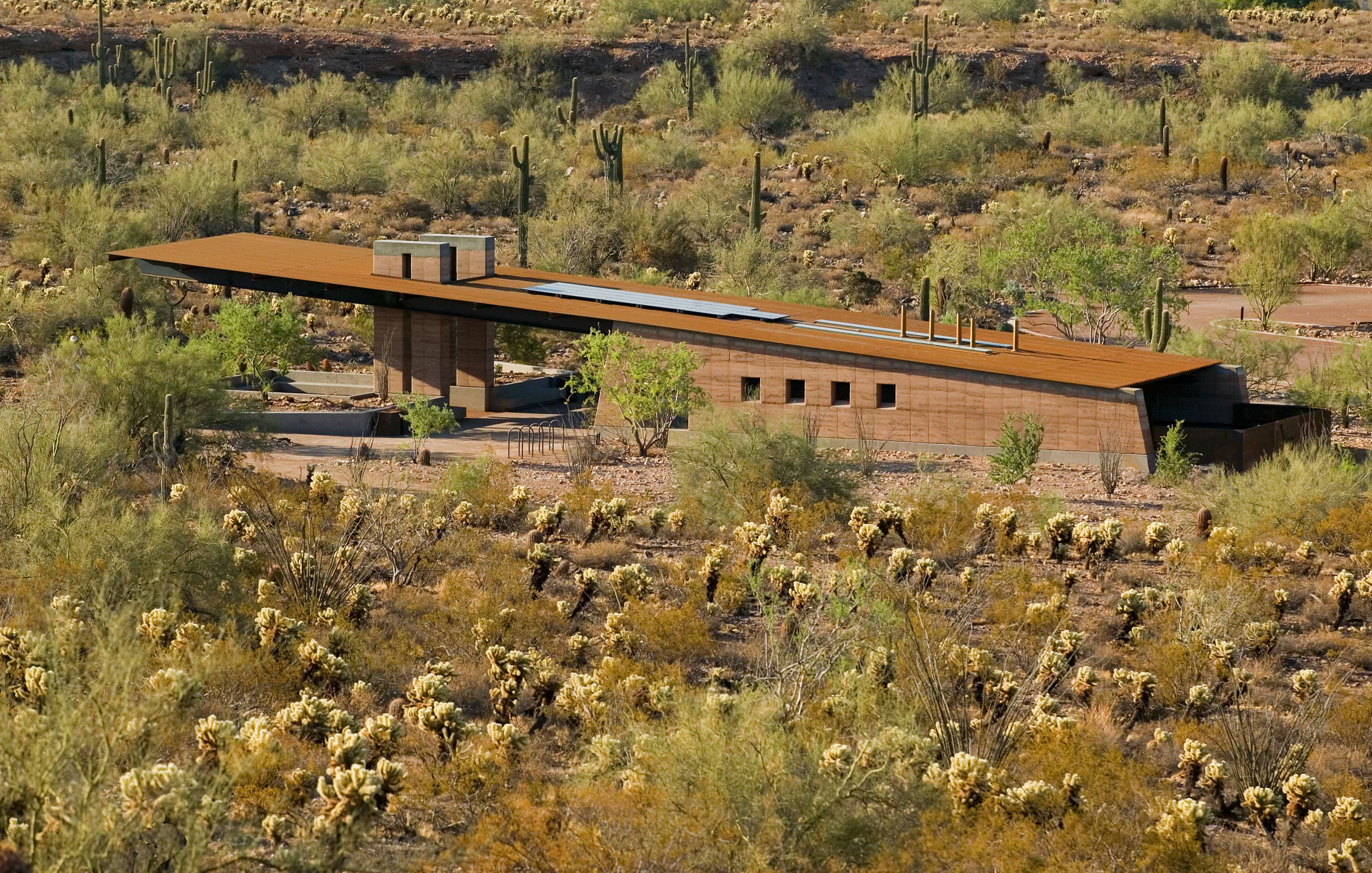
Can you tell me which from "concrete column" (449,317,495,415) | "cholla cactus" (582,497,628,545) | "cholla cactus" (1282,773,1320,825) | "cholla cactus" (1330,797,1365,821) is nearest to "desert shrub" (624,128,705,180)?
"concrete column" (449,317,495,415)

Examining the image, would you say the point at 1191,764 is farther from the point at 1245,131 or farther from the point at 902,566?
the point at 1245,131

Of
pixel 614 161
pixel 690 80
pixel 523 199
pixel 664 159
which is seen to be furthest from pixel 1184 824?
pixel 690 80

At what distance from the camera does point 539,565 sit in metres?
19.4

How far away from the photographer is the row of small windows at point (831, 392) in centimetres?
2705

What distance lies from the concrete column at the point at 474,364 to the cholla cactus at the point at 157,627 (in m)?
15.3

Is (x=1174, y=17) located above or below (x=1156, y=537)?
above

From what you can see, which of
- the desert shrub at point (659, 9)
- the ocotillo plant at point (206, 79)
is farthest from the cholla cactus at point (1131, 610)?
the desert shrub at point (659, 9)

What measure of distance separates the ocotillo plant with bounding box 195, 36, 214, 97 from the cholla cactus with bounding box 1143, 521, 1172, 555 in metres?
41.6

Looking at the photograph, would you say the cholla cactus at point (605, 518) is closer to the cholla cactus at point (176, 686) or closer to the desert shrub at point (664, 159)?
the cholla cactus at point (176, 686)

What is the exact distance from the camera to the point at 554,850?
1152 cm

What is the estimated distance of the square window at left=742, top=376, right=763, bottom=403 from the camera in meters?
27.6

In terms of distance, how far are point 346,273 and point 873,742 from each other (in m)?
21.5

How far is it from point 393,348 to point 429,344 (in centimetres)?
65

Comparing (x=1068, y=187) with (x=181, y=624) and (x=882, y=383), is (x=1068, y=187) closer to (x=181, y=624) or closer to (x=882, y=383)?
(x=882, y=383)
